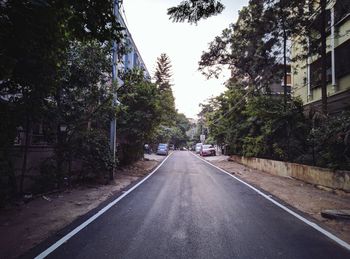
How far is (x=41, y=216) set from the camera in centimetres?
750

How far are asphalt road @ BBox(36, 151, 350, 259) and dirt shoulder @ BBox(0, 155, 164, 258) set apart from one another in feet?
2.37

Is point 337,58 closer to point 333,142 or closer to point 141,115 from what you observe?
point 333,142

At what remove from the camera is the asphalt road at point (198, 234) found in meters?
4.84

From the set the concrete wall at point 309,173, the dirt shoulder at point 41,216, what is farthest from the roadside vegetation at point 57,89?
the concrete wall at point 309,173

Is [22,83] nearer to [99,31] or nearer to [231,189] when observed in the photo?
[99,31]

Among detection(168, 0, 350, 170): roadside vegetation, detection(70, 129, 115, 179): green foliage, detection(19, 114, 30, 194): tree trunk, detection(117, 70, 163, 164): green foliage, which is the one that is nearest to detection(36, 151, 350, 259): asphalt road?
detection(19, 114, 30, 194): tree trunk

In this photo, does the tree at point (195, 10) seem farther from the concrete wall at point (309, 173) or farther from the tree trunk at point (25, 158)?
the concrete wall at point (309, 173)

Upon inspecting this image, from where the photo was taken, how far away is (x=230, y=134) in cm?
3061

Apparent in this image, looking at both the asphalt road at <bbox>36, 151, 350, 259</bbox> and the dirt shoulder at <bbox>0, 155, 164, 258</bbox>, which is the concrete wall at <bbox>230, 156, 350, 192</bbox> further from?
the dirt shoulder at <bbox>0, 155, 164, 258</bbox>

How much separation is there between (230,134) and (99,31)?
85.2ft

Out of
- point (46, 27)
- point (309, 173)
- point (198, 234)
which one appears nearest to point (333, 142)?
point (309, 173)

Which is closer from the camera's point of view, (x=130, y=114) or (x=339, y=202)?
(x=339, y=202)

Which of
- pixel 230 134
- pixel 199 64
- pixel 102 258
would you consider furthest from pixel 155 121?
pixel 102 258

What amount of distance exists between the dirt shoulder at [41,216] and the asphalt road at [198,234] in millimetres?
724
